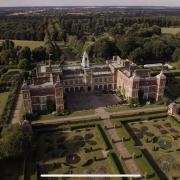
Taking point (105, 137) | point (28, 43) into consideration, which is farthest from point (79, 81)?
point (28, 43)

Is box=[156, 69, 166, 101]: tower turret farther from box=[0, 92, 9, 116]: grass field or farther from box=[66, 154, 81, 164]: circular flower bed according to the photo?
box=[0, 92, 9, 116]: grass field

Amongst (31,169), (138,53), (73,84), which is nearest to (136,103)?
(73,84)

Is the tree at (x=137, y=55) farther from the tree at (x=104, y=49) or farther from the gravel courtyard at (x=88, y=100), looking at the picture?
the gravel courtyard at (x=88, y=100)

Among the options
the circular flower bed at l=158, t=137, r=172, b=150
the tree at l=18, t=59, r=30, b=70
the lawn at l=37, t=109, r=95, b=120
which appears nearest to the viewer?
the circular flower bed at l=158, t=137, r=172, b=150

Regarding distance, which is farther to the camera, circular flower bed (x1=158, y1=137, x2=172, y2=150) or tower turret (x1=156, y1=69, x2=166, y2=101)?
tower turret (x1=156, y1=69, x2=166, y2=101)

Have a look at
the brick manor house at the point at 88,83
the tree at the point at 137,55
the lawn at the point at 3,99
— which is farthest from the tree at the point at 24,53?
the tree at the point at 137,55

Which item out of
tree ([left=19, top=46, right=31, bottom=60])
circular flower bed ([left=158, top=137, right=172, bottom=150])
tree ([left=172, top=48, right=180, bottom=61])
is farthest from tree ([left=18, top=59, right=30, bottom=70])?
tree ([left=172, top=48, right=180, bottom=61])
